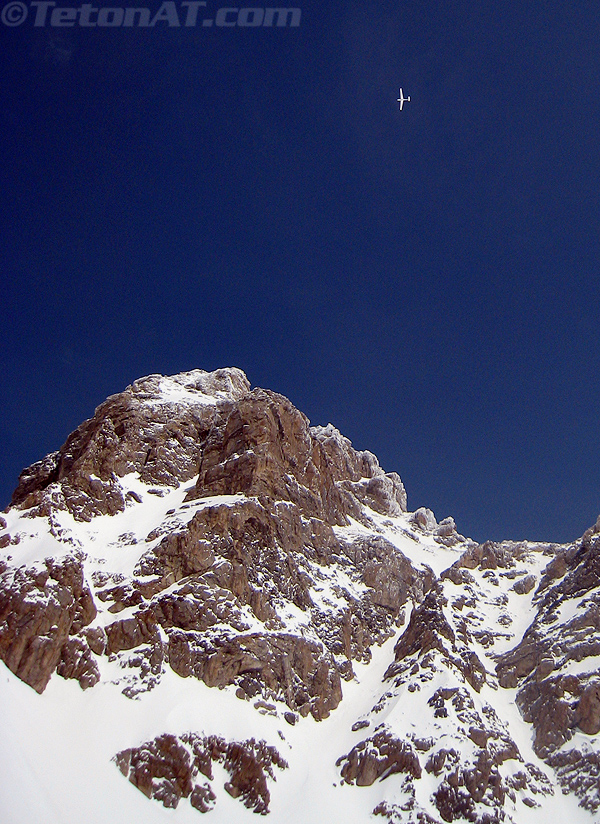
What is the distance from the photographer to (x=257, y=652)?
70.8m

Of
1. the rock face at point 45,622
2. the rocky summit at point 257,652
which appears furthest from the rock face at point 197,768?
the rock face at point 45,622

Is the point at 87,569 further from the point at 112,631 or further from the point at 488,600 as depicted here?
the point at 488,600

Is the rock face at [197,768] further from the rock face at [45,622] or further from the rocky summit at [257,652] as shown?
the rock face at [45,622]

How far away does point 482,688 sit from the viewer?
8075 centimetres

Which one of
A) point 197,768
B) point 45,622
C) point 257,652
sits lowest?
point 197,768

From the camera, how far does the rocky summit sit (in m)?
57.5

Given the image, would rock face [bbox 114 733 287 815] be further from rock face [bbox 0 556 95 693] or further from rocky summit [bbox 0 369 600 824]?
rock face [bbox 0 556 95 693]

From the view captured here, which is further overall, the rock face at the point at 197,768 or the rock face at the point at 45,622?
the rock face at the point at 45,622

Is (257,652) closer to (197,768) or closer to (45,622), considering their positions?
(197,768)

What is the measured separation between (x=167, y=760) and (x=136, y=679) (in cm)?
990

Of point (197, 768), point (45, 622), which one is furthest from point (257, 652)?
point (45, 622)

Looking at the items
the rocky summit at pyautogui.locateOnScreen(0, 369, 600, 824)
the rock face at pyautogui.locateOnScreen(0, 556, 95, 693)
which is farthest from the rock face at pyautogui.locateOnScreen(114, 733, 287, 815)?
the rock face at pyautogui.locateOnScreen(0, 556, 95, 693)

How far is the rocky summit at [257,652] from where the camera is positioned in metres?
57.5

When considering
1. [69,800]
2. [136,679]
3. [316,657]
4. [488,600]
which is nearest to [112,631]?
[136,679]
